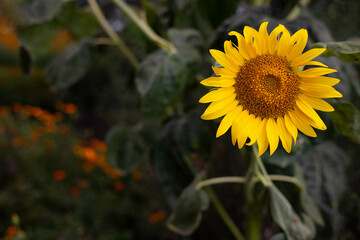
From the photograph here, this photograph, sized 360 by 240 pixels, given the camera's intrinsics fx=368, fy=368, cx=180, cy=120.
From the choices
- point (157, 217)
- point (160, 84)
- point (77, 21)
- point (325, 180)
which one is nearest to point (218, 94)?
point (160, 84)

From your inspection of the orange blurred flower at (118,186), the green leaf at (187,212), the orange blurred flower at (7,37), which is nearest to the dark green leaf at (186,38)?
the green leaf at (187,212)

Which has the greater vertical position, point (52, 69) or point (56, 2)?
point (56, 2)

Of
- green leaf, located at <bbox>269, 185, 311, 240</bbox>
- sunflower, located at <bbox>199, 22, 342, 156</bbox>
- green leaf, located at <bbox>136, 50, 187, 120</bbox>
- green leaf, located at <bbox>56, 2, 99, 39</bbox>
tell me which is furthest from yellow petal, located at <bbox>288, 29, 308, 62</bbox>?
green leaf, located at <bbox>56, 2, 99, 39</bbox>

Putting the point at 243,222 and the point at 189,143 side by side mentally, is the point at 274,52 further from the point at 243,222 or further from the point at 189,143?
the point at 243,222

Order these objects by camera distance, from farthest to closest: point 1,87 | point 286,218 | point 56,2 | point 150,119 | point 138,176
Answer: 1. point 1,87
2. point 138,176
3. point 56,2
4. point 150,119
5. point 286,218

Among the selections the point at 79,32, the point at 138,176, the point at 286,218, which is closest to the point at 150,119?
the point at 286,218

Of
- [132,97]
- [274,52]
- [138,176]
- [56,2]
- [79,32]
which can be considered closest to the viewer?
[274,52]

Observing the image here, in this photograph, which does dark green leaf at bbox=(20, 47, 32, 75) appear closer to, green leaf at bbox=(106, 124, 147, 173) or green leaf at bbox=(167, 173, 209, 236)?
green leaf at bbox=(106, 124, 147, 173)
